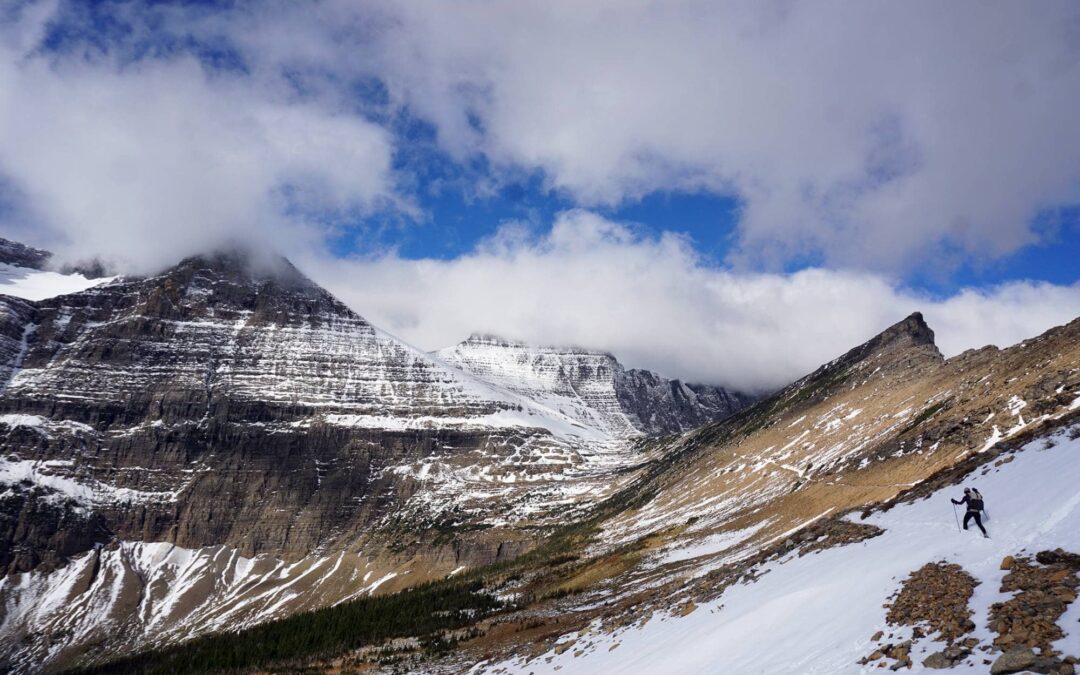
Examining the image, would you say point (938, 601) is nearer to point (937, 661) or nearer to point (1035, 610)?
point (1035, 610)

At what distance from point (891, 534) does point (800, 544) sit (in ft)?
31.8

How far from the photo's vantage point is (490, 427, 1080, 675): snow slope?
61.8ft

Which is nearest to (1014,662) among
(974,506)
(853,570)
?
Answer: (974,506)

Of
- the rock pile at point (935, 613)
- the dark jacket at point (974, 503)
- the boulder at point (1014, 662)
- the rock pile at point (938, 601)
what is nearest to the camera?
the boulder at point (1014, 662)

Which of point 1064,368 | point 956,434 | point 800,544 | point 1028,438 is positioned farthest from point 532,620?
point 1064,368

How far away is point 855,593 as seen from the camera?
75.0ft

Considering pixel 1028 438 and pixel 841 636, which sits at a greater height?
pixel 1028 438

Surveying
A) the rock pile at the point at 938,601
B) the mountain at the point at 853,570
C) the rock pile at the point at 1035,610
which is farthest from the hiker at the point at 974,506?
the rock pile at the point at 1035,610

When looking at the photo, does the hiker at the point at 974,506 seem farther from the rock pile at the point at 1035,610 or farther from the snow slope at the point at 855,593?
the rock pile at the point at 1035,610

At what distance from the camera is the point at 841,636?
63.9 feet

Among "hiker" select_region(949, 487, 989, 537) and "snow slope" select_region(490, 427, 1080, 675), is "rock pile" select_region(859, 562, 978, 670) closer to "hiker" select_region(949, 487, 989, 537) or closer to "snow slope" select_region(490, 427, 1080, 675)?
"snow slope" select_region(490, 427, 1080, 675)

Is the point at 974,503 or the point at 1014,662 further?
the point at 974,503

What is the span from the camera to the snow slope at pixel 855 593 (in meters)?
18.8

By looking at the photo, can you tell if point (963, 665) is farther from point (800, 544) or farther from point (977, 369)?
point (977, 369)
